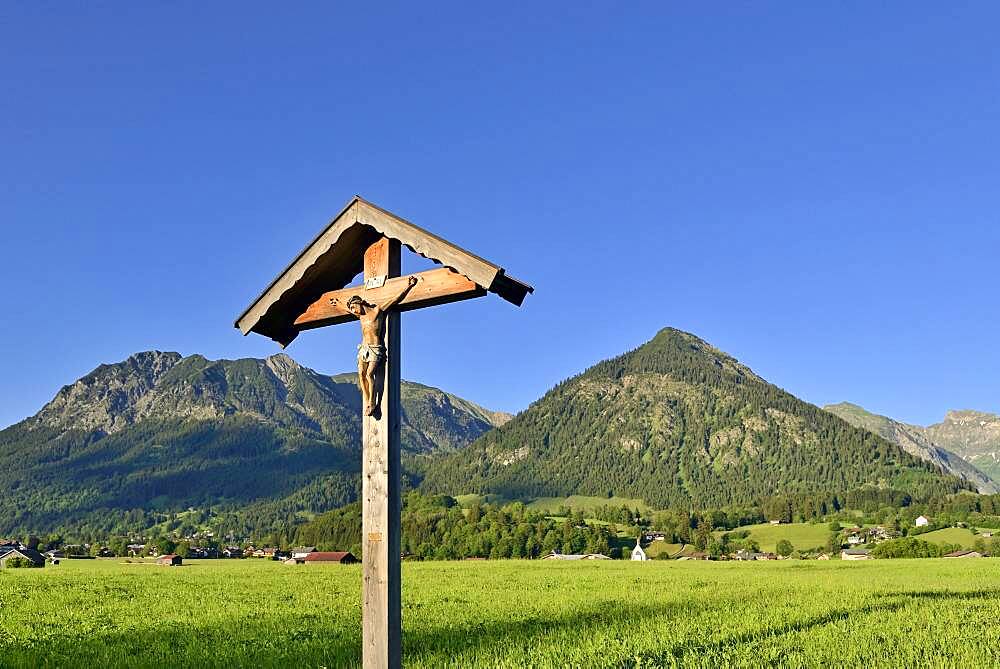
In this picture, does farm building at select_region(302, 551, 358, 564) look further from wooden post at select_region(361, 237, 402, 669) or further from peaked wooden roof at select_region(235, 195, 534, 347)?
wooden post at select_region(361, 237, 402, 669)

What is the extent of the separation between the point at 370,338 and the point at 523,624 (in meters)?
15.4

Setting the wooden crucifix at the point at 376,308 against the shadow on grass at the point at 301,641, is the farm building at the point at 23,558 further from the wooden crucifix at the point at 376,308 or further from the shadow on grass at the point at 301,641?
the wooden crucifix at the point at 376,308

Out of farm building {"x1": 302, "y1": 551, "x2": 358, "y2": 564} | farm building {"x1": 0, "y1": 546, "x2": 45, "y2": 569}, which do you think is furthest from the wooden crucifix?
farm building {"x1": 0, "y1": 546, "x2": 45, "y2": 569}

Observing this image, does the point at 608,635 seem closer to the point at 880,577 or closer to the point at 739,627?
the point at 739,627

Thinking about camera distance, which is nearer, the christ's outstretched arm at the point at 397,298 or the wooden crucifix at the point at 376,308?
the wooden crucifix at the point at 376,308

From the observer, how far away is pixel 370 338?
1080 cm

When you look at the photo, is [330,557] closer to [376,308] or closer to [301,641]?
[301,641]

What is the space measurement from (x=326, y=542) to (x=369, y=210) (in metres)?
179

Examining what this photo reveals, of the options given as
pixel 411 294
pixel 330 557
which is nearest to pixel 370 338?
pixel 411 294

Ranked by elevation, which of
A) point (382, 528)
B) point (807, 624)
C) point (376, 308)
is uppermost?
point (376, 308)

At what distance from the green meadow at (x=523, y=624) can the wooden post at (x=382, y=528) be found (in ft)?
20.4

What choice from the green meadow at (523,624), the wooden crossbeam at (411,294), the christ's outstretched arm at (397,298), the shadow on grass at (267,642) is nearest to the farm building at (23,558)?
the green meadow at (523,624)

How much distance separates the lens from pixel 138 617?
84.6ft

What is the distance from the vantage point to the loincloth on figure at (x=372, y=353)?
34.5 feet
